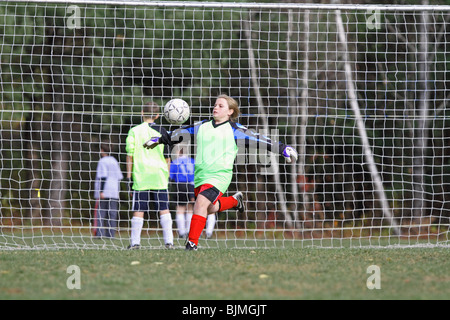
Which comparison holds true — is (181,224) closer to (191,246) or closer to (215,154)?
(191,246)

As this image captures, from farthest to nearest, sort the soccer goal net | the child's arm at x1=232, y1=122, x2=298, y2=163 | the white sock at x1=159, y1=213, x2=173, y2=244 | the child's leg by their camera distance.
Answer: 1. the soccer goal net
2. the child's leg
3. the white sock at x1=159, y1=213, x2=173, y2=244
4. the child's arm at x1=232, y1=122, x2=298, y2=163

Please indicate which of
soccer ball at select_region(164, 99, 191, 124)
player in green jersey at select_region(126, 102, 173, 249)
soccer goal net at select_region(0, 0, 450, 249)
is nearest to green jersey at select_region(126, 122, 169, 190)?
player in green jersey at select_region(126, 102, 173, 249)

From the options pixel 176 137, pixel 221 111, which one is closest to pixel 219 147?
pixel 221 111

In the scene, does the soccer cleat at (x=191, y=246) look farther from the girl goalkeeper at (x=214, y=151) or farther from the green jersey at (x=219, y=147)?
the green jersey at (x=219, y=147)

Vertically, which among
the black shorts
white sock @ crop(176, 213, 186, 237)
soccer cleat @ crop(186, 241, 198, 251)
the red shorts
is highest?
the red shorts

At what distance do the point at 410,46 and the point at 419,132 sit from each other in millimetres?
2147

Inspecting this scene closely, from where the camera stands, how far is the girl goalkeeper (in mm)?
7016

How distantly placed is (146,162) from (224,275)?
10.3ft

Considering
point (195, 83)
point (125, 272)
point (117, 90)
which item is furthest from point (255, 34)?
point (125, 272)

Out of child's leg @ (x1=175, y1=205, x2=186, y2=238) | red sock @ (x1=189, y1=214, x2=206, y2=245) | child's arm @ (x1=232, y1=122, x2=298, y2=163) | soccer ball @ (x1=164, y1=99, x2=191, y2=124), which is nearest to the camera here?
red sock @ (x1=189, y1=214, x2=206, y2=245)

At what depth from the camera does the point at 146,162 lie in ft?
27.0

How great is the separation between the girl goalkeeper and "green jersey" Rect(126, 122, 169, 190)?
2.96 ft

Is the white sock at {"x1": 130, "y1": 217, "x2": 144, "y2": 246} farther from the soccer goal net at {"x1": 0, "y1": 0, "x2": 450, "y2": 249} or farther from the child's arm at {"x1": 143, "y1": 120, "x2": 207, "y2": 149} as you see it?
the soccer goal net at {"x1": 0, "y1": 0, "x2": 450, "y2": 249}

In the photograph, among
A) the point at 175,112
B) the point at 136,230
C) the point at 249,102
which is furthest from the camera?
the point at 249,102
